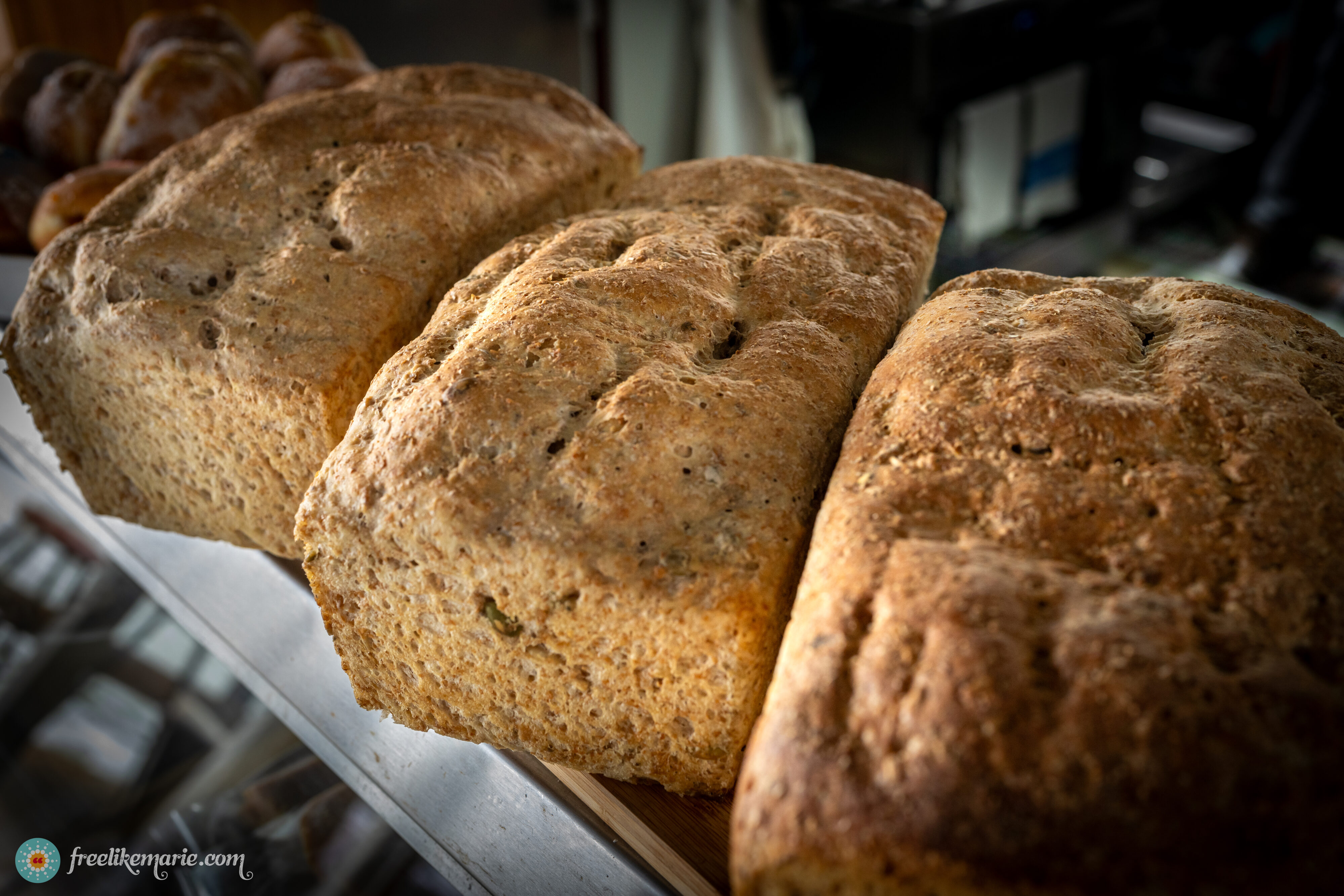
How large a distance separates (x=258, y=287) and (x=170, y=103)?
0.93 metres

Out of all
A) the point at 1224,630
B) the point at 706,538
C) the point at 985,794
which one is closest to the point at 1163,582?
the point at 1224,630

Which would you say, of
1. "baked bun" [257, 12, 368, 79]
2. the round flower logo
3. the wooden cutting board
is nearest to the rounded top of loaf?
the wooden cutting board

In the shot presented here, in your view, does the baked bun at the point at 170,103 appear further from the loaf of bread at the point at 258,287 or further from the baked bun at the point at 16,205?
the loaf of bread at the point at 258,287

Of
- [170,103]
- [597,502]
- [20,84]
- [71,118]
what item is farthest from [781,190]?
[20,84]

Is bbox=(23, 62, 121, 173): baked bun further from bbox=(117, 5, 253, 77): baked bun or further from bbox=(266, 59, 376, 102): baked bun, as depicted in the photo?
bbox=(266, 59, 376, 102): baked bun

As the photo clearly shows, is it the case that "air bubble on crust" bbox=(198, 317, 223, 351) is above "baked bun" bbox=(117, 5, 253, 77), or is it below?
below

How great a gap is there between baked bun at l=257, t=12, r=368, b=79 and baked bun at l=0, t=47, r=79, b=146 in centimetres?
48

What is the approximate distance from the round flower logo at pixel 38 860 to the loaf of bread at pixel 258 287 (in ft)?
1.61

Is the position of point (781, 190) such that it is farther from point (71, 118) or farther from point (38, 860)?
point (71, 118)

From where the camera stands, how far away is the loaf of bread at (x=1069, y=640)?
664 millimetres

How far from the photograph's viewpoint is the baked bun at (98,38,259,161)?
1.92 m

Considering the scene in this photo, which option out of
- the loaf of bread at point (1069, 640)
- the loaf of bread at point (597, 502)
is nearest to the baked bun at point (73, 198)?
the loaf of bread at point (597, 502)

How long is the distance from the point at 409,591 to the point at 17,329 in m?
0.84

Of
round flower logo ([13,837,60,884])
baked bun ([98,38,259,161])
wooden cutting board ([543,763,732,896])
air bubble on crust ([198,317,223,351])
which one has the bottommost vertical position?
round flower logo ([13,837,60,884])
